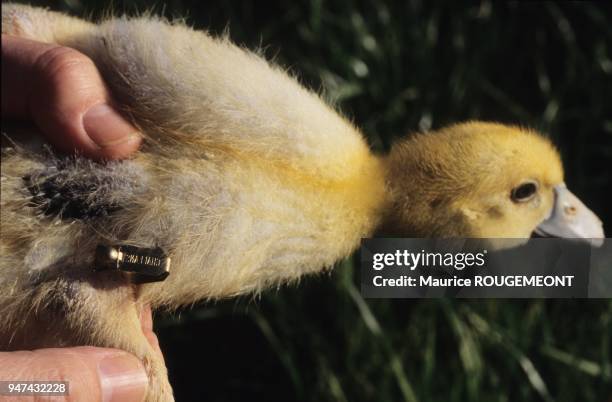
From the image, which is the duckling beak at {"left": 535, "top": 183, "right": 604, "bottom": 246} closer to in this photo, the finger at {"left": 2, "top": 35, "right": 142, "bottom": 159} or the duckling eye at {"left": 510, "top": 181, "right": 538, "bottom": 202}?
the duckling eye at {"left": 510, "top": 181, "right": 538, "bottom": 202}

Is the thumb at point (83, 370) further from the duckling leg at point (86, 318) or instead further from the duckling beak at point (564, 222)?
the duckling beak at point (564, 222)

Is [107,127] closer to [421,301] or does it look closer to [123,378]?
[123,378]

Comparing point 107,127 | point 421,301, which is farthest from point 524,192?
point 107,127

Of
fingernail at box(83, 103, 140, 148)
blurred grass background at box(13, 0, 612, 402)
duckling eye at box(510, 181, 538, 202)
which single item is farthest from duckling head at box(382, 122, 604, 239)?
blurred grass background at box(13, 0, 612, 402)

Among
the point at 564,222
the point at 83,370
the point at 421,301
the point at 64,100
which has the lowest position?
the point at 421,301

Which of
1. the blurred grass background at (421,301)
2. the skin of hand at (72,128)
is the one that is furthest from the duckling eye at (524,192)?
the skin of hand at (72,128)

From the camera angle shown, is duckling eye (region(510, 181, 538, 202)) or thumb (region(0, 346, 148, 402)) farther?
duckling eye (region(510, 181, 538, 202))
